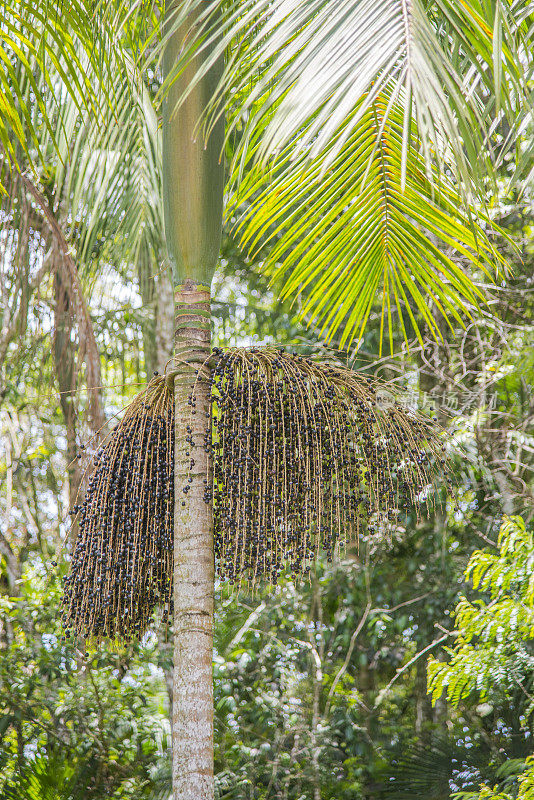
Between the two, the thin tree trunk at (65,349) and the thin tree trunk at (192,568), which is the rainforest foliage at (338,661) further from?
the thin tree trunk at (192,568)

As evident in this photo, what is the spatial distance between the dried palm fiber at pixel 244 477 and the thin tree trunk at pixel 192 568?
28mm

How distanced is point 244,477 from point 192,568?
0.27m

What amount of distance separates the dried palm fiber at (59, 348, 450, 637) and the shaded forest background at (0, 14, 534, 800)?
1578mm

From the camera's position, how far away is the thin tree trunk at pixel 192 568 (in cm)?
214

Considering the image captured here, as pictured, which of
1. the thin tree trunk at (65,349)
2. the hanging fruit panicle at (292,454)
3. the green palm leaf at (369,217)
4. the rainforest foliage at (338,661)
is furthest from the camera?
the rainforest foliage at (338,661)

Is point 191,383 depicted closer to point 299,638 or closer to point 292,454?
point 292,454

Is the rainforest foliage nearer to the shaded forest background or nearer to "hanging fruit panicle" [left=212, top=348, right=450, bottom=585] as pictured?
the shaded forest background

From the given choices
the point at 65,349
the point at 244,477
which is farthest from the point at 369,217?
the point at 65,349

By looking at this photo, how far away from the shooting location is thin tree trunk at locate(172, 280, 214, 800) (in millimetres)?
2141

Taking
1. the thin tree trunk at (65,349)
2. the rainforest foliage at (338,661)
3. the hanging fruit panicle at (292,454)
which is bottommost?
the rainforest foliage at (338,661)

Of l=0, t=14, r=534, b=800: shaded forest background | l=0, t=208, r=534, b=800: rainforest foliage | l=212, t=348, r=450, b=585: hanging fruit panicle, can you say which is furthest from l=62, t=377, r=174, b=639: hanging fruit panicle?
l=0, t=208, r=534, b=800: rainforest foliage

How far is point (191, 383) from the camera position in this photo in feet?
7.79

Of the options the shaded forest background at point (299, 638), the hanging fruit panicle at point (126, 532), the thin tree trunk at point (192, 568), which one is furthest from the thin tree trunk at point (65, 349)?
the thin tree trunk at point (192, 568)

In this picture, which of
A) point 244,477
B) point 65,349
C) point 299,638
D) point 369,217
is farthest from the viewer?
point 299,638
